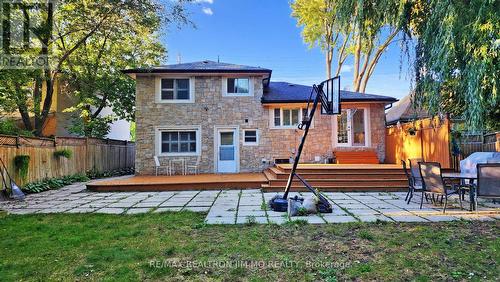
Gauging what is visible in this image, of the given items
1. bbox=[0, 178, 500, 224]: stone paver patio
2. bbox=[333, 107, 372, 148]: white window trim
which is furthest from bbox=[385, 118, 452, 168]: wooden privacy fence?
bbox=[0, 178, 500, 224]: stone paver patio

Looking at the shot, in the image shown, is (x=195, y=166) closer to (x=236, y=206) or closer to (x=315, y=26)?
(x=236, y=206)

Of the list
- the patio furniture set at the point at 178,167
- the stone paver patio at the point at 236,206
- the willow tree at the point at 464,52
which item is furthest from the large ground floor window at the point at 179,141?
the willow tree at the point at 464,52

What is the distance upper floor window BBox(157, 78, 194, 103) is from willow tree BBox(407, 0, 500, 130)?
916 centimetres

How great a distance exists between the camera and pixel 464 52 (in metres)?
4.15

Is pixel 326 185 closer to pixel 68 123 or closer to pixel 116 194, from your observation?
pixel 116 194

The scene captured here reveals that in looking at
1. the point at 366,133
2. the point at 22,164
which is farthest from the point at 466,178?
the point at 22,164

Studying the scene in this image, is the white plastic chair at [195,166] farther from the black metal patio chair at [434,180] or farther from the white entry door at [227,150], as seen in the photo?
the black metal patio chair at [434,180]

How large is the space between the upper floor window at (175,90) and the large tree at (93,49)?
2.23m

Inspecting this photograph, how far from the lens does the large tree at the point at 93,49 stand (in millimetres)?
10812

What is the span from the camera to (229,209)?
6102mm

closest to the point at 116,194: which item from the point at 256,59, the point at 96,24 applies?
the point at 96,24

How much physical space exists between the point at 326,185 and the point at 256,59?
56.1 feet

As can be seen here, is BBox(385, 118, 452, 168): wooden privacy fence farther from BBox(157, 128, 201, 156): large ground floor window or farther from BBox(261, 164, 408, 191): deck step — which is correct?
BBox(157, 128, 201, 156): large ground floor window

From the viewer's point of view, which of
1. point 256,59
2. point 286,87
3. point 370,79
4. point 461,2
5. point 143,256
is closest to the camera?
point 143,256
